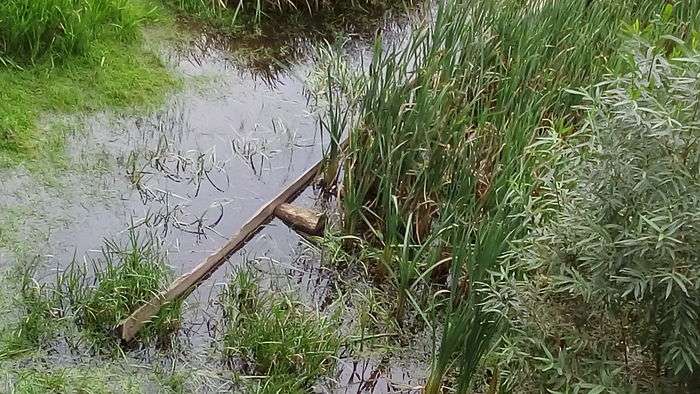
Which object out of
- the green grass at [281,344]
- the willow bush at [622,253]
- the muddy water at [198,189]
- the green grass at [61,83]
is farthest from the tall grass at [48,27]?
the willow bush at [622,253]

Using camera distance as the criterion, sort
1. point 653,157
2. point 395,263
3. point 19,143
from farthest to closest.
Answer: point 19,143
point 395,263
point 653,157

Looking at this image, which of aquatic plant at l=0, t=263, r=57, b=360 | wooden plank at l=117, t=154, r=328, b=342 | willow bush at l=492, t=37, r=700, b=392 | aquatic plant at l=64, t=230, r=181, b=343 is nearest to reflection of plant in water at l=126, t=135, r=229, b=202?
wooden plank at l=117, t=154, r=328, b=342

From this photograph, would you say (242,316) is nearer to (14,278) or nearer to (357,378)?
(357,378)

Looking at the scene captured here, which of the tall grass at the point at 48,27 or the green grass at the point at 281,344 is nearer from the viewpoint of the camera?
the green grass at the point at 281,344

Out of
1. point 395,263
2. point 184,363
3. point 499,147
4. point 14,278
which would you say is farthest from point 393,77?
point 14,278

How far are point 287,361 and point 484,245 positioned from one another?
739mm

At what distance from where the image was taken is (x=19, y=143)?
11.8 feet

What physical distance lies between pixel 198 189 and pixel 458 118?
111 cm

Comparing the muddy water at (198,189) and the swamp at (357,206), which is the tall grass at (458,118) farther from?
the muddy water at (198,189)

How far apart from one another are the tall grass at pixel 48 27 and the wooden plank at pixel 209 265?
1309 mm

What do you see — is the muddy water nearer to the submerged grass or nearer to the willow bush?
the submerged grass

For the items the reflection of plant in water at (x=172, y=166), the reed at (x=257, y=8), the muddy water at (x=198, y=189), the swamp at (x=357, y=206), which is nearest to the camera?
the swamp at (x=357, y=206)

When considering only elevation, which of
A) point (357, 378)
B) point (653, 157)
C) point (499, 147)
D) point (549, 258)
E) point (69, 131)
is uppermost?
point (653, 157)

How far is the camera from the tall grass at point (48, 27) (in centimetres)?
388
